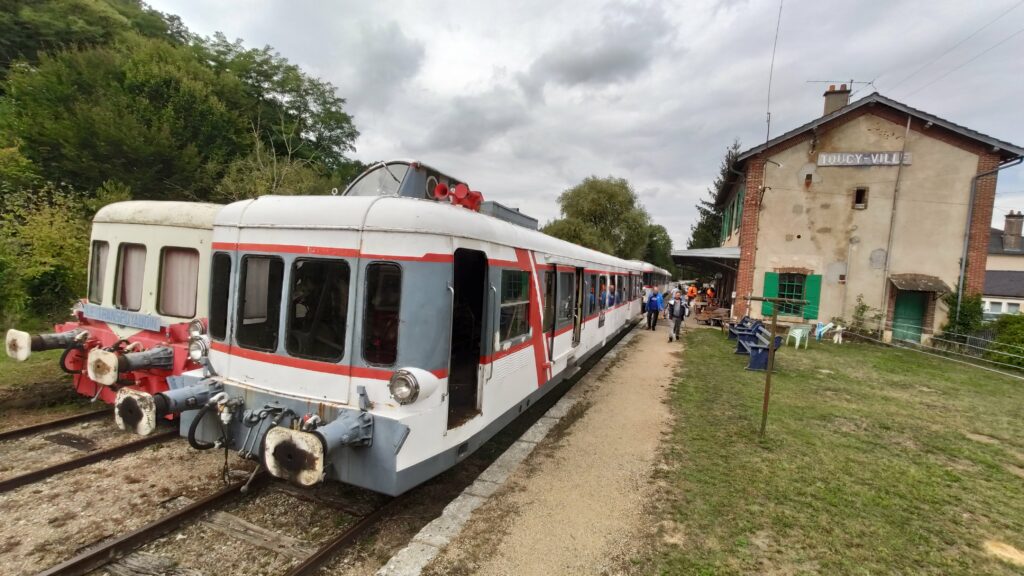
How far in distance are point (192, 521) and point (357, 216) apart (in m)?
3.08

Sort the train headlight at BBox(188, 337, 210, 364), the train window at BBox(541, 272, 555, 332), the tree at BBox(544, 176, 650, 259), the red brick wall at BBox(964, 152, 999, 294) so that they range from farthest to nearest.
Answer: the tree at BBox(544, 176, 650, 259) < the red brick wall at BBox(964, 152, 999, 294) < the train window at BBox(541, 272, 555, 332) < the train headlight at BBox(188, 337, 210, 364)

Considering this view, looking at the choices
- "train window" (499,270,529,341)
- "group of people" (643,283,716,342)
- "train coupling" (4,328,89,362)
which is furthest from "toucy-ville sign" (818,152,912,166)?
"train coupling" (4,328,89,362)

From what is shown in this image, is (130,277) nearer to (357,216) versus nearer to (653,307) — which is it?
(357,216)

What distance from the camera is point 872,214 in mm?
16844

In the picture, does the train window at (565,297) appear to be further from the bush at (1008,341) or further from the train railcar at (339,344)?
the bush at (1008,341)

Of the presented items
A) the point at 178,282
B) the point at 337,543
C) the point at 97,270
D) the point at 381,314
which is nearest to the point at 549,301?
the point at 381,314

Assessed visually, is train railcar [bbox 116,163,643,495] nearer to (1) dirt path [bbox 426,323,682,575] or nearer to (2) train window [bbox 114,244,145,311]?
(1) dirt path [bbox 426,323,682,575]

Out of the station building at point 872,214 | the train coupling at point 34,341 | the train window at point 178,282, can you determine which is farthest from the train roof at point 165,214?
the station building at point 872,214

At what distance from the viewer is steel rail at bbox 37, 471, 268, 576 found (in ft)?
10.8

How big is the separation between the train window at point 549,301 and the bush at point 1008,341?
14586 millimetres

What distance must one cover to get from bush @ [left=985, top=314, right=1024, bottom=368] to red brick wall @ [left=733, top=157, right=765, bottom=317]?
6982 millimetres

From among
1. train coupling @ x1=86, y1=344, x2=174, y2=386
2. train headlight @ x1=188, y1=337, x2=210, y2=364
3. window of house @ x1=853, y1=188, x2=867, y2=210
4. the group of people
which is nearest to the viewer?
train headlight @ x1=188, y1=337, x2=210, y2=364

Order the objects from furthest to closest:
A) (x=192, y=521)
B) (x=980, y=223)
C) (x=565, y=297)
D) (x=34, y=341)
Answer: (x=980, y=223), (x=565, y=297), (x=34, y=341), (x=192, y=521)

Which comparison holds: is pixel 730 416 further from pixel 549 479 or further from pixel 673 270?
pixel 673 270
